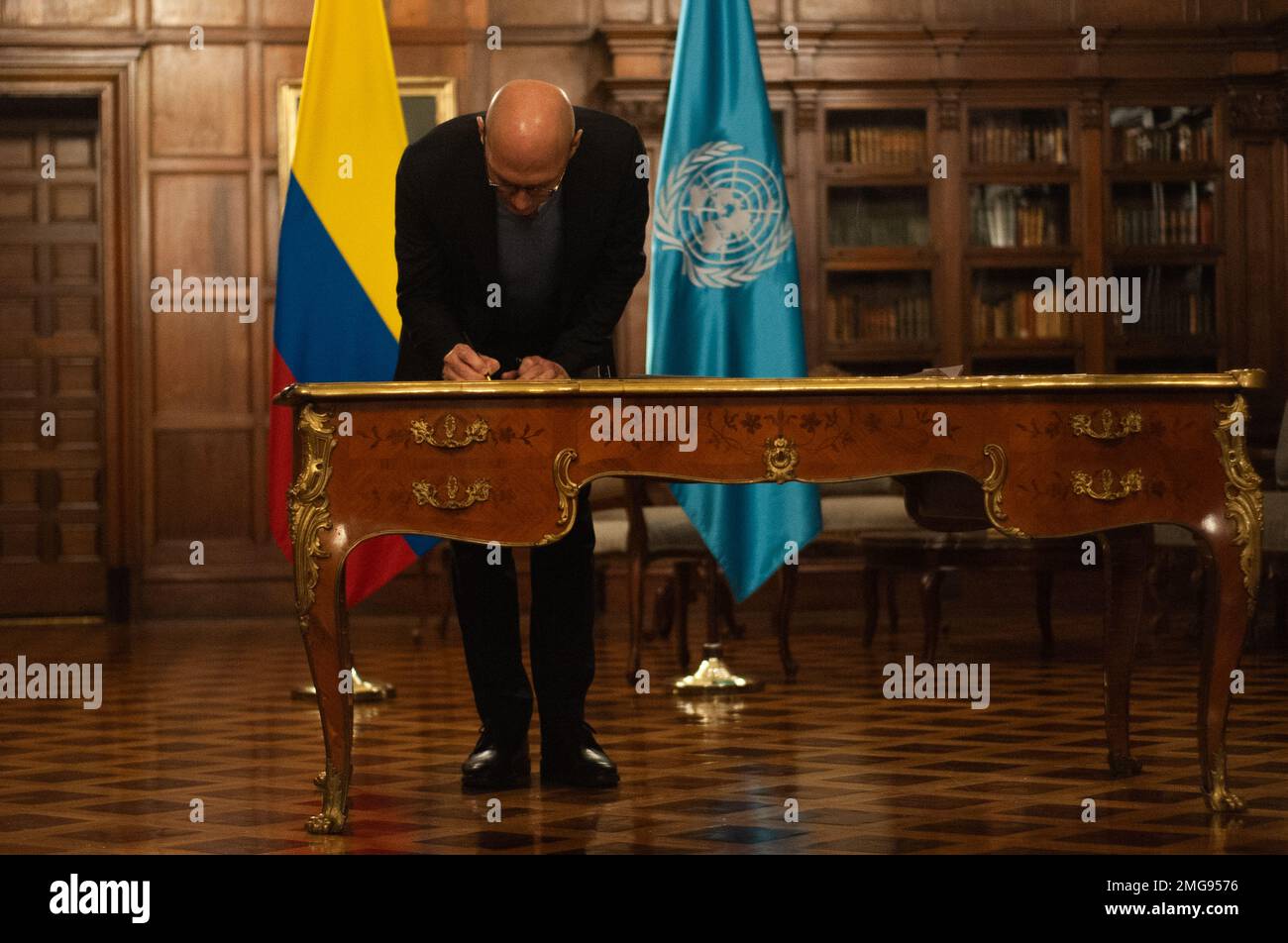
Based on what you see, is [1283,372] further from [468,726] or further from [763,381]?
[763,381]

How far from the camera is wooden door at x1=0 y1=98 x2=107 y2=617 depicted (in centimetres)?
907

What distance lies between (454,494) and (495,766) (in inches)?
27.5

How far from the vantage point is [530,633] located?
3.51 meters

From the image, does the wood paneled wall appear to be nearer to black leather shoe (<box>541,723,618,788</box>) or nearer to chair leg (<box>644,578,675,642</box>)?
chair leg (<box>644,578,675,642</box>)

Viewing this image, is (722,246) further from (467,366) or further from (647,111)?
(647,111)

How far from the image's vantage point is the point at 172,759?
13.3 feet

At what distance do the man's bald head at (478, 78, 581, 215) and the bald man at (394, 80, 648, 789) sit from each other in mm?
194

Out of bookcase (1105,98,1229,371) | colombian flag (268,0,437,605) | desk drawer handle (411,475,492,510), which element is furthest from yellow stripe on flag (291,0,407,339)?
bookcase (1105,98,1229,371)

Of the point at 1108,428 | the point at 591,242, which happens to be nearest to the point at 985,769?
the point at 1108,428

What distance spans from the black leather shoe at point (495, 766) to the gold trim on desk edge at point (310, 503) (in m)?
0.59

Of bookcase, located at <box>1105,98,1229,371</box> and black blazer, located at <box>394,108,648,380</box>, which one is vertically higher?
bookcase, located at <box>1105,98,1229,371</box>

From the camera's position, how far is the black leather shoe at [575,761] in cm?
348

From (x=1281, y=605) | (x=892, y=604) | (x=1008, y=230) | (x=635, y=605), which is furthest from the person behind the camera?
(x=1008, y=230)

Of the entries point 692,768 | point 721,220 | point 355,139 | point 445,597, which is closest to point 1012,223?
point 445,597
